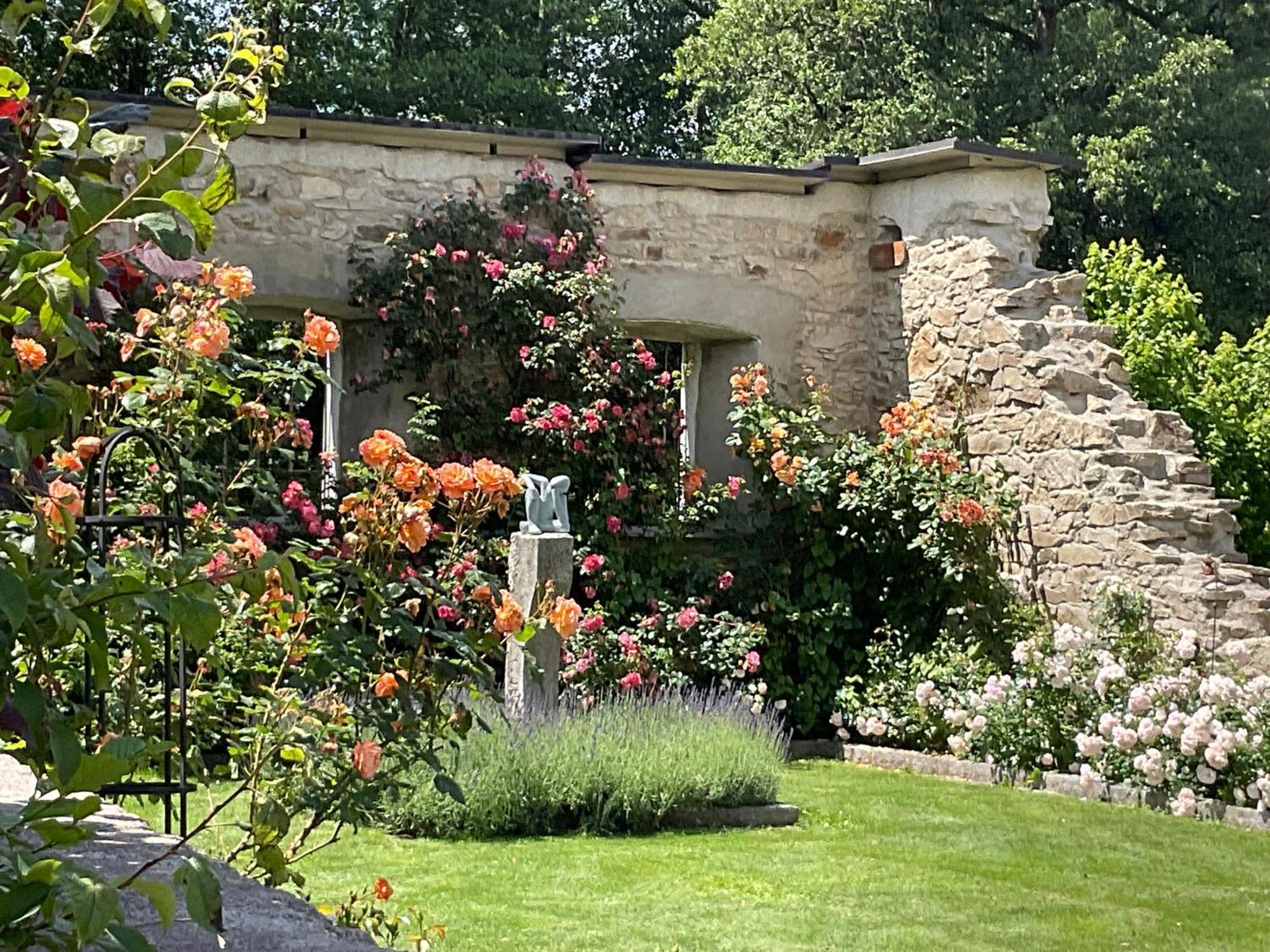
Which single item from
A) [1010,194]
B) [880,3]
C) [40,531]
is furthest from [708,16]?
[40,531]

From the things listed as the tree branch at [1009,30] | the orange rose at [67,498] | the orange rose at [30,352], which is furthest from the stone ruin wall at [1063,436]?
the tree branch at [1009,30]

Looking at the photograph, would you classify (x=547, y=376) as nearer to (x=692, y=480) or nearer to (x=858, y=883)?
(x=692, y=480)

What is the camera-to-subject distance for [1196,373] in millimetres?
13062

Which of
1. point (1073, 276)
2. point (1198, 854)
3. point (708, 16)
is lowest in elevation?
point (1198, 854)

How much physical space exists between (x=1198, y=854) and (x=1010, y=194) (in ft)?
16.0

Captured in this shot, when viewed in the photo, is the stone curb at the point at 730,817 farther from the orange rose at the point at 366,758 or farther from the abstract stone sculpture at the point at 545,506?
the orange rose at the point at 366,758

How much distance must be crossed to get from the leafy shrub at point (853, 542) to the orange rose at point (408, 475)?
5.98 metres

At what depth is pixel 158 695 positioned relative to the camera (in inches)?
272

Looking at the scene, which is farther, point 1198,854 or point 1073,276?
point 1073,276

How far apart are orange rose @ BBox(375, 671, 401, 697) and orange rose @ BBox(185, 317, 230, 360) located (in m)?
0.91

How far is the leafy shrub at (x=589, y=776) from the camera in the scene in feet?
22.9

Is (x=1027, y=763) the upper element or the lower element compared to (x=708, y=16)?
lower

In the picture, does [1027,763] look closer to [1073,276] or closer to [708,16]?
[1073,276]

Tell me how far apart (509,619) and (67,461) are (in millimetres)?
1099
